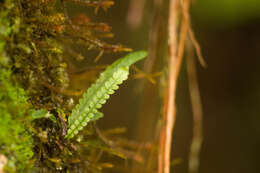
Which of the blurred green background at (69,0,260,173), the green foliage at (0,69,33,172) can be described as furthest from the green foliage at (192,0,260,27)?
the green foliage at (0,69,33,172)

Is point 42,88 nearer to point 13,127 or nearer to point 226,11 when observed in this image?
point 13,127

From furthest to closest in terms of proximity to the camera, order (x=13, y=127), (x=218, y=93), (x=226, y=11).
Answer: (x=218, y=93) < (x=226, y=11) < (x=13, y=127)

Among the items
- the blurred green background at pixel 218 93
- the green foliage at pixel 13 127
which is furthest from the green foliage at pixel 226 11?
the green foliage at pixel 13 127

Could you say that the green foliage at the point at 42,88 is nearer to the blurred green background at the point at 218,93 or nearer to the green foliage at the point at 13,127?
the green foliage at the point at 13,127

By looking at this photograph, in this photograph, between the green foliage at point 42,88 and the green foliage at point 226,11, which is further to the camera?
the green foliage at point 226,11

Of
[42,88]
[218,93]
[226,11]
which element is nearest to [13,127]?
[42,88]

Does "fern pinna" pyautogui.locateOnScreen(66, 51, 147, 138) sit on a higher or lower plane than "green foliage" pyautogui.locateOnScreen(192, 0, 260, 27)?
lower

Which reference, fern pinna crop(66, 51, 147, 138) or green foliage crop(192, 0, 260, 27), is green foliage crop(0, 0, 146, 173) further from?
green foliage crop(192, 0, 260, 27)

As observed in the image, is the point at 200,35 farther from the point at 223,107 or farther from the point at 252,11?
the point at 223,107

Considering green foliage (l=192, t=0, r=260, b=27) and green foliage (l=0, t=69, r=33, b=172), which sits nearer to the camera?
green foliage (l=0, t=69, r=33, b=172)
